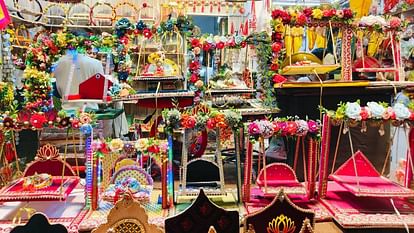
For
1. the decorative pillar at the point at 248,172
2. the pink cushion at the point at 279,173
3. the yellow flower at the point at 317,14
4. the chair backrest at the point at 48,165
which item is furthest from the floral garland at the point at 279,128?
the chair backrest at the point at 48,165

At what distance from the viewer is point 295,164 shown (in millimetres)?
4355

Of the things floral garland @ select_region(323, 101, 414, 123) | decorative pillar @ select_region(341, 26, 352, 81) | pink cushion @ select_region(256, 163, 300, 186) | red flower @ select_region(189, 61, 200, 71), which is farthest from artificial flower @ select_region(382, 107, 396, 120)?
red flower @ select_region(189, 61, 200, 71)

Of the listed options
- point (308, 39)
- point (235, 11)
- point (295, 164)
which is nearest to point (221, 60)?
point (308, 39)

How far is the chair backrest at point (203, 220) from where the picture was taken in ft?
8.41

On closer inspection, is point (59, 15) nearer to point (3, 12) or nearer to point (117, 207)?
point (3, 12)

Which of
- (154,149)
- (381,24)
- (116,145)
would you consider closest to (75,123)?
(116,145)

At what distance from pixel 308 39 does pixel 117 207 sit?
382cm

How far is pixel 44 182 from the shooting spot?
3.54 meters

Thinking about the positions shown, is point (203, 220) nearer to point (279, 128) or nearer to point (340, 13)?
point (279, 128)

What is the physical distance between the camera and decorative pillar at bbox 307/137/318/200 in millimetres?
3641

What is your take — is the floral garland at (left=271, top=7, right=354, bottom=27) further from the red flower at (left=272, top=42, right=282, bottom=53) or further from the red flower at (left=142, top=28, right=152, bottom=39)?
the red flower at (left=142, top=28, right=152, bottom=39)

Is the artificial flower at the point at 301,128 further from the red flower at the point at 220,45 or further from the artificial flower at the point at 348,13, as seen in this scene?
the red flower at the point at 220,45

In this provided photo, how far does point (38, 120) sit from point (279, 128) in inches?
75.4

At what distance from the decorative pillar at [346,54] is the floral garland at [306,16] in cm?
13
